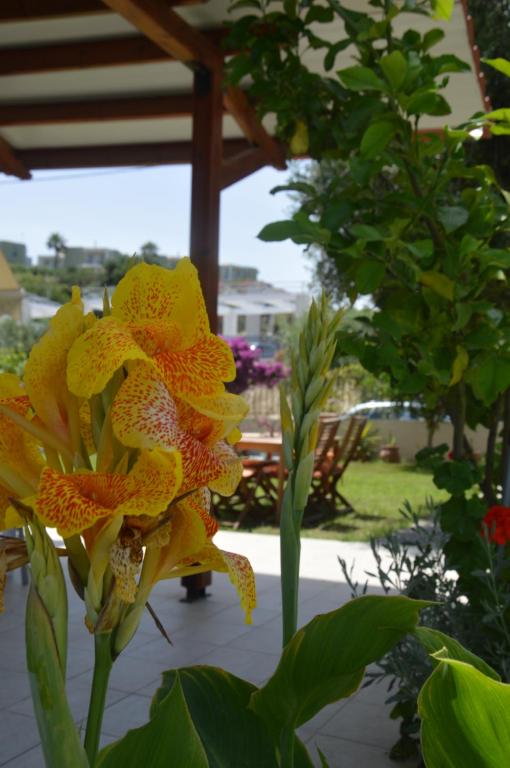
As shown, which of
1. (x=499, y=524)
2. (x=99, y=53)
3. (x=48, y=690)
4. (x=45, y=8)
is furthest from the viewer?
(x=99, y=53)

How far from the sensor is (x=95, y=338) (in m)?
0.57

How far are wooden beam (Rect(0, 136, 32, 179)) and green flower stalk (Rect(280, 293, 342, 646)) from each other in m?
6.77

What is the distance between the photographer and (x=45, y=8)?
4457mm

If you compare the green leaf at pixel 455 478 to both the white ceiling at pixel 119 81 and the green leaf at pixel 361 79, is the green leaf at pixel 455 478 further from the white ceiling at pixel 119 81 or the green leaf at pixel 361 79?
the white ceiling at pixel 119 81

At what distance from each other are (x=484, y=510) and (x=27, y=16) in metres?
3.49

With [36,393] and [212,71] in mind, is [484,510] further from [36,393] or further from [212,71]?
[212,71]

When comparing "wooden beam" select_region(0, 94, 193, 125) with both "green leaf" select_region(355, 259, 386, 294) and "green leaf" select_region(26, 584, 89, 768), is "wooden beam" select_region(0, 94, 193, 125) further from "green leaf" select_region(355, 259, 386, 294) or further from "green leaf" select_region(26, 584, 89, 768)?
"green leaf" select_region(26, 584, 89, 768)

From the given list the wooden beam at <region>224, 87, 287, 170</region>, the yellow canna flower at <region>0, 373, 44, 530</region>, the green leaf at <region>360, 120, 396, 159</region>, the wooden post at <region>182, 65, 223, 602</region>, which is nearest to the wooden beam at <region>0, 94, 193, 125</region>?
the wooden beam at <region>224, 87, 287, 170</region>

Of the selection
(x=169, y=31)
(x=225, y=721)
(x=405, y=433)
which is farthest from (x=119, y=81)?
(x=405, y=433)

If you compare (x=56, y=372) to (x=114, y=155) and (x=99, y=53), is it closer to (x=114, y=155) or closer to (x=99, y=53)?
(x=99, y=53)

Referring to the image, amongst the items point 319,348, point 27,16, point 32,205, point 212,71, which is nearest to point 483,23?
point 212,71

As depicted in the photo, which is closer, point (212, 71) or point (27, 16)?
point (27, 16)

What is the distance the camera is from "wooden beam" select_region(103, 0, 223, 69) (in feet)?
12.8

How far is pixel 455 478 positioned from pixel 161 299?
215cm
